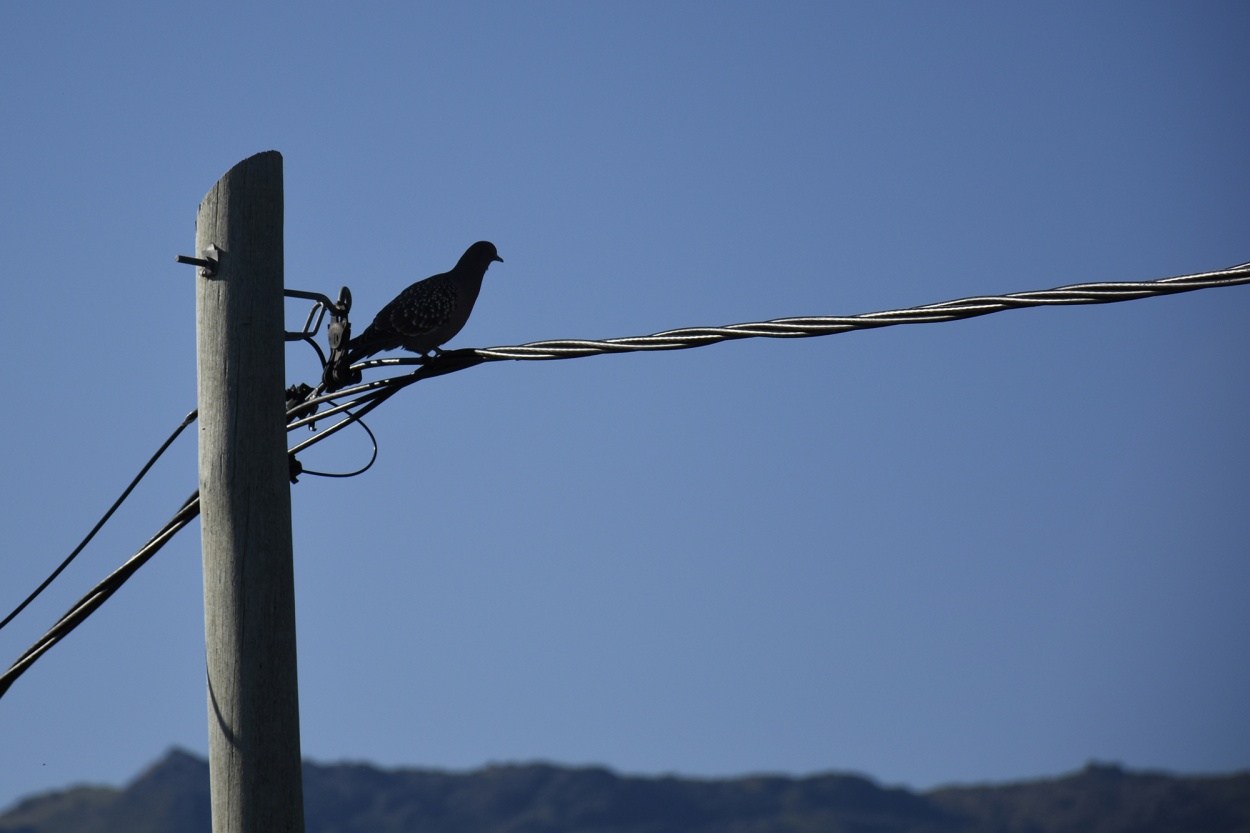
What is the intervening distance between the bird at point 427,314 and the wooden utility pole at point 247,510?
5.50ft

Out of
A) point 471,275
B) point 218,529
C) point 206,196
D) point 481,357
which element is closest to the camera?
point 218,529

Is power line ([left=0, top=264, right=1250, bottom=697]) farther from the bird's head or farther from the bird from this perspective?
the bird's head

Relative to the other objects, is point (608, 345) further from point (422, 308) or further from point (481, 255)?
point (481, 255)

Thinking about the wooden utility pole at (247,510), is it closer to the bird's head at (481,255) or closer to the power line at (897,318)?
the power line at (897,318)

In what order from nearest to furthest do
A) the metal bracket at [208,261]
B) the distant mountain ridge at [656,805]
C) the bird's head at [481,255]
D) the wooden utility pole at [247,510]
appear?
1. the wooden utility pole at [247,510]
2. the metal bracket at [208,261]
3. the bird's head at [481,255]
4. the distant mountain ridge at [656,805]

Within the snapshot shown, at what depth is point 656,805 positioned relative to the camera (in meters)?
159

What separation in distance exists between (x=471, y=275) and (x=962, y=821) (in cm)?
15493

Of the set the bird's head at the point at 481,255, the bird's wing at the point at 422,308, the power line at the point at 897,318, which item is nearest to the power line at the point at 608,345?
the power line at the point at 897,318

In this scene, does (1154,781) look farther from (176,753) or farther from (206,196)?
(206,196)

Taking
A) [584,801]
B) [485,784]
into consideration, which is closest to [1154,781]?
[584,801]

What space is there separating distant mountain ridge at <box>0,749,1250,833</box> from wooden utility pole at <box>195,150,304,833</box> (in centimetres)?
14377

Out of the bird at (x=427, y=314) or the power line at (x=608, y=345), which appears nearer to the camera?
the power line at (x=608, y=345)

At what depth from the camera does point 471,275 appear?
29.3ft

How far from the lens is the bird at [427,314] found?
7.71 metres
